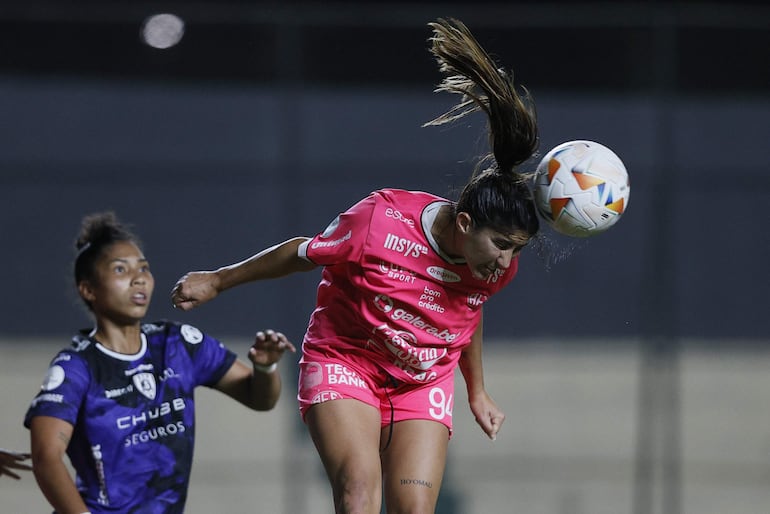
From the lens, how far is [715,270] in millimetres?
7242

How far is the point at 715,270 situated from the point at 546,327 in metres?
1.21

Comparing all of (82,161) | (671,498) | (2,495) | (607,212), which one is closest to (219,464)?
(2,495)

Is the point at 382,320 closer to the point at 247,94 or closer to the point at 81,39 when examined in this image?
the point at 247,94

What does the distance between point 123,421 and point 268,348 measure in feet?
1.70

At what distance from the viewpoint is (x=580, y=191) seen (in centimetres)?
312

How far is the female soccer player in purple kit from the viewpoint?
330 cm

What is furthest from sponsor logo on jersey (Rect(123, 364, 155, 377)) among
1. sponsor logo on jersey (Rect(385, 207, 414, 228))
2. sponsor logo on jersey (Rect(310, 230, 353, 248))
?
sponsor logo on jersey (Rect(385, 207, 414, 228))

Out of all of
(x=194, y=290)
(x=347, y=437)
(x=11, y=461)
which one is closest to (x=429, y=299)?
(x=347, y=437)

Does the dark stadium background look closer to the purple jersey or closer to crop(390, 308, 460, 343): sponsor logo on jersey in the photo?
the purple jersey

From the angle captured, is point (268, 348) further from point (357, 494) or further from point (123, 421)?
point (357, 494)

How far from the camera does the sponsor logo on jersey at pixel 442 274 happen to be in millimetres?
3180

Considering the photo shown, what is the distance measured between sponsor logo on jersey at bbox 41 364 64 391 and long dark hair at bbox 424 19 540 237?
4.39 ft

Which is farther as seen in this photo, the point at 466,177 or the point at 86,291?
the point at 466,177

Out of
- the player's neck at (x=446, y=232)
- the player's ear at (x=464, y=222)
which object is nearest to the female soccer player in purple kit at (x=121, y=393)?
the player's neck at (x=446, y=232)
